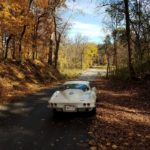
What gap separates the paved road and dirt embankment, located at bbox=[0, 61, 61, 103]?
5.14 m

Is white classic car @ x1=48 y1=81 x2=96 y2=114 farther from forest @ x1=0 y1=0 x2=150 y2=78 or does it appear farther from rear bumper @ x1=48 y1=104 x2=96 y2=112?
forest @ x1=0 y1=0 x2=150 y2=78

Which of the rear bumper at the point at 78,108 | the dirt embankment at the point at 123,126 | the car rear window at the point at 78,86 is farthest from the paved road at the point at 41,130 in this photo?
the car rear window at the point at 78,86

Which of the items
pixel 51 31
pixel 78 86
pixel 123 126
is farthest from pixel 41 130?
pixel 51 31

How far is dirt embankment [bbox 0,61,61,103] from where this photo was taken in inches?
954

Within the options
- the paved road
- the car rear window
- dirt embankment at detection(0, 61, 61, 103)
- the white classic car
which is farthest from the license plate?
dirt embankment at detection(0, 61, 61, 103)

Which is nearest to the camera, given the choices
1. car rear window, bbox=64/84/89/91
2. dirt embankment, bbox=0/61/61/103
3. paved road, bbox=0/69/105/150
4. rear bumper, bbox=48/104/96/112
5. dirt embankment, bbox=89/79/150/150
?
paved road, bbox=0/69/105/150

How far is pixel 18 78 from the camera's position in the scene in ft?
104

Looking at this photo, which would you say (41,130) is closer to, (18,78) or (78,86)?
(78,86)

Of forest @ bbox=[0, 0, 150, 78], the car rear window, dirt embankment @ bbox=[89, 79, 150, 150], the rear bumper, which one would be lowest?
dirt embankment @ bbox=[89, 79, 150, 150]

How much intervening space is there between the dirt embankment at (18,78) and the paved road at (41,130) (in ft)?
16.9

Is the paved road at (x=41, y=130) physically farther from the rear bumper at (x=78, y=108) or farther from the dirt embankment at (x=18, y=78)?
the dirt embankment at (x=18, y=78)

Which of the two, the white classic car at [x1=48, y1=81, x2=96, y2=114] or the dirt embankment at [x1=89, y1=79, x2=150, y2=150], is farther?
the white classic car at [x1=48, y1=81, x2=96, y2=114]

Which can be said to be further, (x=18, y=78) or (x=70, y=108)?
(x=18, y=78)

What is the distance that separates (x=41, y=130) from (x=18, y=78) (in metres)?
20.7
